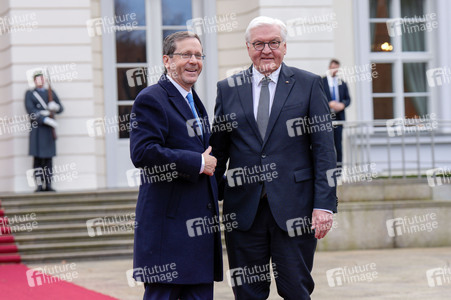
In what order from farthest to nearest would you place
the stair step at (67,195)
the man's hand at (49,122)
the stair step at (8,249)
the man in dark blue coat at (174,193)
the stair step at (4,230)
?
1. the man's hand at (49,122)
2. the stair step at (67,195)
3. the stair step at (4,230)
4. the stair step at (8,249)
5. the man in dark blue coat at (174,193)

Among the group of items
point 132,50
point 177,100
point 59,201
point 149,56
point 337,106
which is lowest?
point 59,201

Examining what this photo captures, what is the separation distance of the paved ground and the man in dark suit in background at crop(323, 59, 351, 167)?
2.52m

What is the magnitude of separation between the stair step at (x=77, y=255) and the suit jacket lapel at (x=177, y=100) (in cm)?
673

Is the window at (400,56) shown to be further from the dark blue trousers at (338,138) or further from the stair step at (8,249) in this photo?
the stair step at (8,249)

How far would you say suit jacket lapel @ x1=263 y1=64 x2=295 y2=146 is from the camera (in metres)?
4.93

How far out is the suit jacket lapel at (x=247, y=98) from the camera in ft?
16.3

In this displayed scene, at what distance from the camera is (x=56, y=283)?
905 cm

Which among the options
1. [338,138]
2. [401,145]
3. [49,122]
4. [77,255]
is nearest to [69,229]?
[77,255]

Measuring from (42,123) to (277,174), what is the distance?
340 inches

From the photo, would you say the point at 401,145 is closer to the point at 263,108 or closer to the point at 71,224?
the point at 71,224

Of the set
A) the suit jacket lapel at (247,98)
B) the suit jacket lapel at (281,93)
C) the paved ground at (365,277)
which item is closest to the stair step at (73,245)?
the paved ground at (365,277)

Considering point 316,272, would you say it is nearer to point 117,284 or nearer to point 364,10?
point 117,284

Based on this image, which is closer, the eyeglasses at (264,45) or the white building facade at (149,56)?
the eyeglasses at (264,45)

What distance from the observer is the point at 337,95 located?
12.9m
